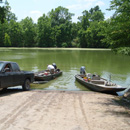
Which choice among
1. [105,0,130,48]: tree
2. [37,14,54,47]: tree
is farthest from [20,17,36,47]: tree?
[105,0,130,48]: tree

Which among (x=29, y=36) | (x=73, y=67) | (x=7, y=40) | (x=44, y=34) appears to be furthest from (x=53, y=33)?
(x=73, y=67)

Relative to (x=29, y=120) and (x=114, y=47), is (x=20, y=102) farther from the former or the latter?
(x=114, y=47)

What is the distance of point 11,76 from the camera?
10.8 m

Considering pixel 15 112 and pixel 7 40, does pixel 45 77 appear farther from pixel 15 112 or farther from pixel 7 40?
pixel 7 40

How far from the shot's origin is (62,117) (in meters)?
6.57

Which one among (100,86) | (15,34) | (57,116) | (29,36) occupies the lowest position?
(100,86)

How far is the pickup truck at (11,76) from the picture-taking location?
10.2 meters

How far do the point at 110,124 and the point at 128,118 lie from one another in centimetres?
101

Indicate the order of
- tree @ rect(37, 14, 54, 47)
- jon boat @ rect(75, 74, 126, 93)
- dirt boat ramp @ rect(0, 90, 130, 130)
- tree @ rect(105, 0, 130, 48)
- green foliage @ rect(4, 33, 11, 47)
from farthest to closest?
1. tree @ rect(37, 14, 54, 47)
2. green foliage @ rect(4, 33, 11, 47)
3. jon boat @ rect(75, 74, 126, 93)
4. tree @ rect(105, 0, 130, 48)
5. dirt boat ramp @ rect(0, 90, 130, 130)

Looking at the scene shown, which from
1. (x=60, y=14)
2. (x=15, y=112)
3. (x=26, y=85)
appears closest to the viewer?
(x=15, y=112)

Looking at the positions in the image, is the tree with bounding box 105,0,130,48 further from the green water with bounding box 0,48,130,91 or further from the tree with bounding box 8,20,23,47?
the tree with bounding box 8,20,23,47

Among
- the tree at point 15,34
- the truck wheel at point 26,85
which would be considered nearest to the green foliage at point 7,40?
the tree at point 15,34

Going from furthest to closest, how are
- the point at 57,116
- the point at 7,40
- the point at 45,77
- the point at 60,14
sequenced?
the point at 60,14 < the point at 7,40 < the point at 45,77 < the point at 57,116

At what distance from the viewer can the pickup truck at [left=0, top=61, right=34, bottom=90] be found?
1019 centimetres
